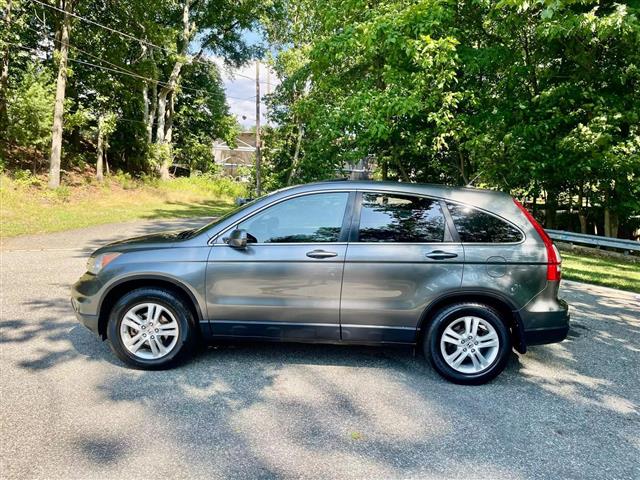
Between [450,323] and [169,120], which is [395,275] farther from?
[169,120]

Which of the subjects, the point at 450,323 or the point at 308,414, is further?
the point at 450,323

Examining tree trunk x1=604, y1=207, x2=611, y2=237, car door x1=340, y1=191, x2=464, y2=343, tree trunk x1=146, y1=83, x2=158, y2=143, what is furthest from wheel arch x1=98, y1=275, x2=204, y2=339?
tree trunk x1=146, y1=83, x2=158, y2=143

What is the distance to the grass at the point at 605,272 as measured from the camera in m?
8.23

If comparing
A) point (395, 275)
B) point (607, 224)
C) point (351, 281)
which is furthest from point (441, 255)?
point (607, 224)

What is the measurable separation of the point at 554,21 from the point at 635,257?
267 inches

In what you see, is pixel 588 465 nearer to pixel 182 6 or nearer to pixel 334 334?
pixel 334 334

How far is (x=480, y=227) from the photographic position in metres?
3.89

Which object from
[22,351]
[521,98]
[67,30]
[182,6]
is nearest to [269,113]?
[182,6]

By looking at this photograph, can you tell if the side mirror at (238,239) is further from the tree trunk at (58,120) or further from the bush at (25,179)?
the tree trunk at (58,120)

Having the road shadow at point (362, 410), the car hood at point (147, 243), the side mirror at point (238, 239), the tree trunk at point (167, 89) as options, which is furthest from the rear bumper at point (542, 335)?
the tree trunk at point (167, 89)

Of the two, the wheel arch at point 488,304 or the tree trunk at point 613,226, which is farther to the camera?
the tree trunk at point 613,226

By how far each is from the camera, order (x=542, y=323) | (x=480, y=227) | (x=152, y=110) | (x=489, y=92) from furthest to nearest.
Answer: (x=152, y=110) → (x=489, y=92) → (x=480, y=227) → (x=542, y=323)

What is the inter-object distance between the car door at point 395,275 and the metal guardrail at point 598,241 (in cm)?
1058

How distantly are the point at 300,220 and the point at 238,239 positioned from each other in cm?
59
